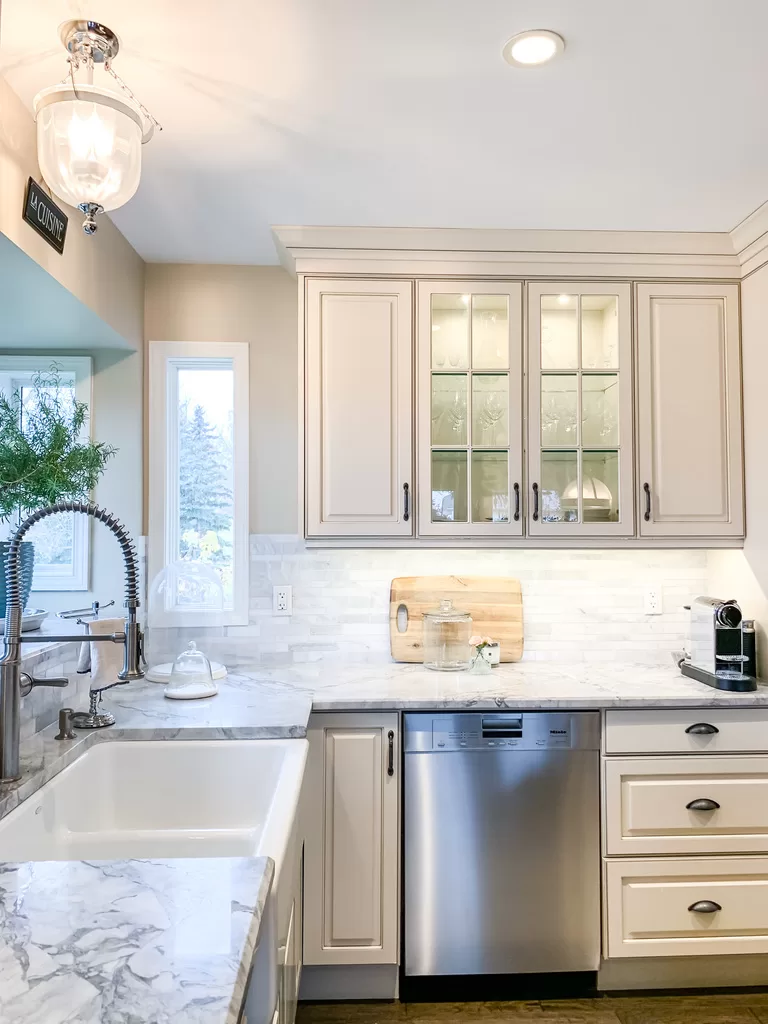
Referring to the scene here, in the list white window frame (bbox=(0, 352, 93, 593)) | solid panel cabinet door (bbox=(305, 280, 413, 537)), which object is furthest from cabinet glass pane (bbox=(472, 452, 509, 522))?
white window frame (bbox=(0, 352, 93, 593))

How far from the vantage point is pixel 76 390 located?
2674mm

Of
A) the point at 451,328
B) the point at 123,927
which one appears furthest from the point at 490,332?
the point at 123,927

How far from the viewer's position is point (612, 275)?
8.43 feet

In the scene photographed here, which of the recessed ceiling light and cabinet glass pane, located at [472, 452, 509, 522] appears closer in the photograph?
the recessed ceiling light

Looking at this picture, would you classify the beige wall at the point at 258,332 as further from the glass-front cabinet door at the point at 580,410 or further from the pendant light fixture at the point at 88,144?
the pendant light fixture at the point at 88,144

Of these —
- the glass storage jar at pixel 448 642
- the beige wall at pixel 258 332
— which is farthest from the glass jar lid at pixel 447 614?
the beige wall at pixel 258 332

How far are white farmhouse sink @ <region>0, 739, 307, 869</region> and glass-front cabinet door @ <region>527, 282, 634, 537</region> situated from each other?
126cm

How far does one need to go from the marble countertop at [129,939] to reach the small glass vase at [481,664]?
60.7 inches

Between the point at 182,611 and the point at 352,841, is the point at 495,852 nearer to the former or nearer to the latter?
the point at 352,841

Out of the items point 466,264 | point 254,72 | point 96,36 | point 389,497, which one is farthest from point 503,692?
point 96,36

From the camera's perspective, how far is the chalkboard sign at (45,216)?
1681mm

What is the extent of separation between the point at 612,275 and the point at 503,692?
152cm

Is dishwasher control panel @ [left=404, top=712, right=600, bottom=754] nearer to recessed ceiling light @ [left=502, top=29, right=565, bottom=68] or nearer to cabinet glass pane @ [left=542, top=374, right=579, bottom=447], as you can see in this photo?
cabinet glass pane @ [left=542, top=374, right=579, bottom=447]

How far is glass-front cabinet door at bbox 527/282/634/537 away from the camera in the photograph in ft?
8.33
